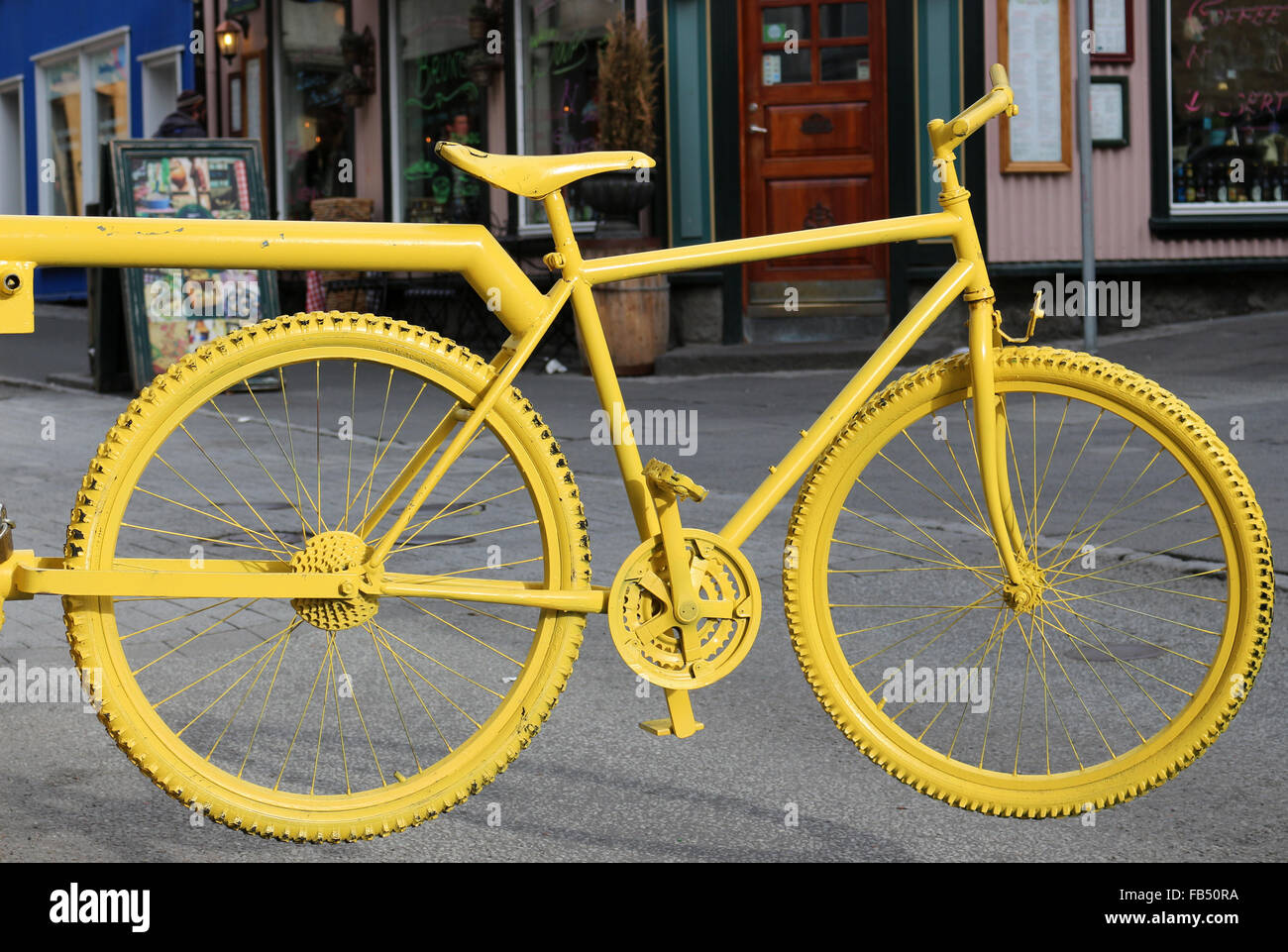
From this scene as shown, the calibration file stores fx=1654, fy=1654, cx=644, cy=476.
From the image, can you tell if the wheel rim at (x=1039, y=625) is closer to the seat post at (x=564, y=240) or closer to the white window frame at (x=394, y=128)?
the seat post at (x=564, y=240)

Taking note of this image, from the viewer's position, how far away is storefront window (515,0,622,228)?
14469 millimetres

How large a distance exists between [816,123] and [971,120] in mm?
10619

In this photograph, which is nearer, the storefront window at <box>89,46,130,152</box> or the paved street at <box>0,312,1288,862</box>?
the paved street at <box>0,312,1288,862</box>

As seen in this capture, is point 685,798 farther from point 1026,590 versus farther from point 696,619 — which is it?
point 1026,590

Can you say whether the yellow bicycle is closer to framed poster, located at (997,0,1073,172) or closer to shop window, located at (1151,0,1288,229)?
framed poster, located at (997,0,1073,172)

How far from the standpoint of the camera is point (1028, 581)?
321 cm

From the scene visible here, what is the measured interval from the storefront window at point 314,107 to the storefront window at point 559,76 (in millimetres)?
2744

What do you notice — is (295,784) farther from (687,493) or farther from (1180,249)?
(1180,249)

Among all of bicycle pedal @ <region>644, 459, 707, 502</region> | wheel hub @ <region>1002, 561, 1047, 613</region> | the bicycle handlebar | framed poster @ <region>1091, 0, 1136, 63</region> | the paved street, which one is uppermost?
framed poster @ <region>1091, 0, 1136, 63</region>

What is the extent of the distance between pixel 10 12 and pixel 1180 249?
19.1 metres

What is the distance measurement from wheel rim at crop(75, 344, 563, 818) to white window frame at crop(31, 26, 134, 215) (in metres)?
16.0

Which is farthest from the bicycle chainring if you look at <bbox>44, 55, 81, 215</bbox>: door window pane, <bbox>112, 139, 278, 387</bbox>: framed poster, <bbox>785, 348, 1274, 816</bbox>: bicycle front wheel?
<bbox>44, 55, 81, 215</bbox>: door window pane

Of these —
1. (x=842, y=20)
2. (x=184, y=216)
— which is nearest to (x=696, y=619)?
(x=184, y=216)

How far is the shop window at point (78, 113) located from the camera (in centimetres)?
2248
